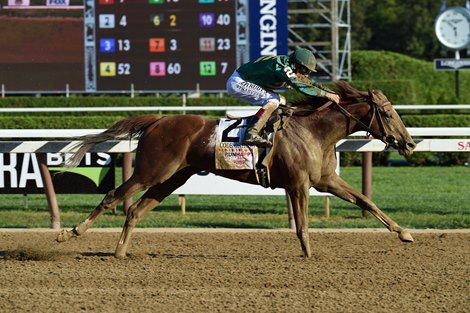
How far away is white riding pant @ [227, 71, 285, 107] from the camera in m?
8.09

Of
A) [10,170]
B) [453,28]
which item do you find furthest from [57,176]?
[453,28]

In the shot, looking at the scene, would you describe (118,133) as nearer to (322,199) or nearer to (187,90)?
(322,199)

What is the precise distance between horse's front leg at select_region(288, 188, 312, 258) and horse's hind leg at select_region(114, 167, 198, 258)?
917 millimetres

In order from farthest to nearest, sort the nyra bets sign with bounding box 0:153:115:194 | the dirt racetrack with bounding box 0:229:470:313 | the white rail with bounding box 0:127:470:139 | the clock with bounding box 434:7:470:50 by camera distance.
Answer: the clock with bounding box 434:7:470:50 < the nyra bets sign with bounding box 0:153:115:194 < the white rail with bounding box 0:127:470:139 < the dirt racetrack with bounding box 0:229:470:313

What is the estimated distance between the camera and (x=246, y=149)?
26.4 feet

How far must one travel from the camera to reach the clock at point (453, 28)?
24.5 m

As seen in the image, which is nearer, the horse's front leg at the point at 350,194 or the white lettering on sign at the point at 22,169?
the horse's front leg at the point at 350,194

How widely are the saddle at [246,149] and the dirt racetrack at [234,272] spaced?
0.74m

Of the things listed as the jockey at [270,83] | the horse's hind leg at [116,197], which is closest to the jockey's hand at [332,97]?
the jockey at [270,83]

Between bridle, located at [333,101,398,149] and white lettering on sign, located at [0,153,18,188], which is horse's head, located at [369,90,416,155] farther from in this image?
white lettering on sign, located at [0,153,18,188]

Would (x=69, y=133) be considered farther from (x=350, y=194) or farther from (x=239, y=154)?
(x=350, y=194)

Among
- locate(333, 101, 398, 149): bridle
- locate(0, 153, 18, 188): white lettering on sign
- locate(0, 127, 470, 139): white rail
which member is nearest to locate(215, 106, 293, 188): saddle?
locate(333, 101, 398, 149): bridle

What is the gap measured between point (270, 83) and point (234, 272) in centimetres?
170

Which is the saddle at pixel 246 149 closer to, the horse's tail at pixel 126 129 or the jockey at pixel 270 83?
the jockey at pixel 270 83
